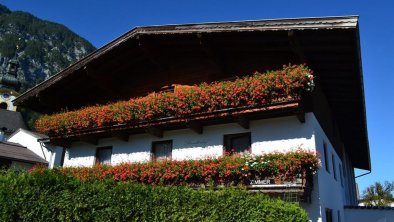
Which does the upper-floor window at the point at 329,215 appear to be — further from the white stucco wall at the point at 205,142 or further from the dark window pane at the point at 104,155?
the dark window pane at the point at 104,155

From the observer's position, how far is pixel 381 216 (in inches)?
748

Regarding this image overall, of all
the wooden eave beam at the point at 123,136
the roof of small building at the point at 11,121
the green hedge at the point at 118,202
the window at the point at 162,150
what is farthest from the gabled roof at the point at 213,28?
the roof of small building at the point at 11,121

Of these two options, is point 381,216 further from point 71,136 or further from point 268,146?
point 71,136

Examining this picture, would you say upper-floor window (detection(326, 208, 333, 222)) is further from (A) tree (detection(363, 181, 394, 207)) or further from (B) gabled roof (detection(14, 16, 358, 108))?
(A) tree (detection(363, 181, 394, 207))

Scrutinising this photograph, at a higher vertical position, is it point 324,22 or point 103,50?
point 103,50

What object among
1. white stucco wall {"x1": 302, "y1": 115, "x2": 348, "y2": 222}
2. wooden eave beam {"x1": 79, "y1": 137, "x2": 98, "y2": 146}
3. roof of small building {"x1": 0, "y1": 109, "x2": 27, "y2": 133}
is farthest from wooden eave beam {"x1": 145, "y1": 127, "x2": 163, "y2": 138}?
roof of small building {"x1": 0, "y1": 109, "x2": 27, "y2": 133}

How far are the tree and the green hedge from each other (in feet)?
118

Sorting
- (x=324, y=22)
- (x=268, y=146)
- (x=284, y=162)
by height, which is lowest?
(x=284, y=162)

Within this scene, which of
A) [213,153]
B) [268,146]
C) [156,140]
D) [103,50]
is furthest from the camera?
[103,50]

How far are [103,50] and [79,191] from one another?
26.0ft

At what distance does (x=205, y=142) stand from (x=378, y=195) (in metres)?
39.7

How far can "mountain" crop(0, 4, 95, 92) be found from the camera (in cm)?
13900

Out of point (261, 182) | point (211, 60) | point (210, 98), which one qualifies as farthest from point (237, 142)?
point (211, 60)

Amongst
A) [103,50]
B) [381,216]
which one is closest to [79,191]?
[103,50]
